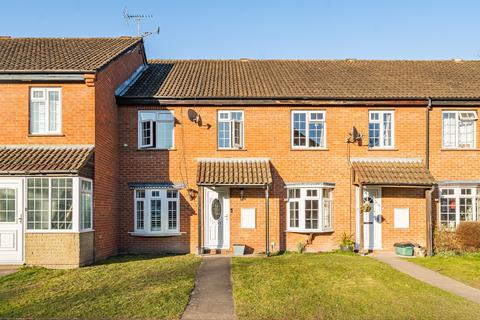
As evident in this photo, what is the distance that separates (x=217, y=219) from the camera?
61.0 ft

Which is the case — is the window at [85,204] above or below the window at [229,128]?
below

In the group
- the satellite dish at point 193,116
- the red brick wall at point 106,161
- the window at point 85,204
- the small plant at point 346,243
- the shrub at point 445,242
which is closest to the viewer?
the window at point 85,204

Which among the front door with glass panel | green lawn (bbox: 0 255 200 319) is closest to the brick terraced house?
the front door with glass panel

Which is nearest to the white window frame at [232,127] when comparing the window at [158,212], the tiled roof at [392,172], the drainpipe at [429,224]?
the window at [158,212]

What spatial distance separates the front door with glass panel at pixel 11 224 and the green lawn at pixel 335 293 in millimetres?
6457

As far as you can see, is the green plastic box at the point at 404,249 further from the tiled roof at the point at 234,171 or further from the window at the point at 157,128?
the window at the point at 157,128

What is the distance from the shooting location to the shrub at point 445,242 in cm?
1803

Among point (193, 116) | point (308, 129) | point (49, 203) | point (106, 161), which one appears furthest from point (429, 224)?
point (49, 203)

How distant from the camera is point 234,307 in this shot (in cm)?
1041

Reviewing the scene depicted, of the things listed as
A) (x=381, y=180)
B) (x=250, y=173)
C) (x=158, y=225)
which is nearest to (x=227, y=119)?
(x=250, y=173)

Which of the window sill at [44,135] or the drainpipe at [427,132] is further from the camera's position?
the drainpipe at [427,132]

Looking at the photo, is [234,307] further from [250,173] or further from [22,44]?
[22,44]

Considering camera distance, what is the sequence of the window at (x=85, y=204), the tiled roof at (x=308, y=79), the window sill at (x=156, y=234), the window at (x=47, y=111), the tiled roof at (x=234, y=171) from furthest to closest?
the tiled roof at (x=308, y=79) < the window sill at (x=156, y=234) < the tiled roof at (x=234, y=171) < the window at (x=47, y=111) < the window at (x=85, y=204)

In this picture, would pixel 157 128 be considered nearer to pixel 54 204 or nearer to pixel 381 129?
pixel 54 204
